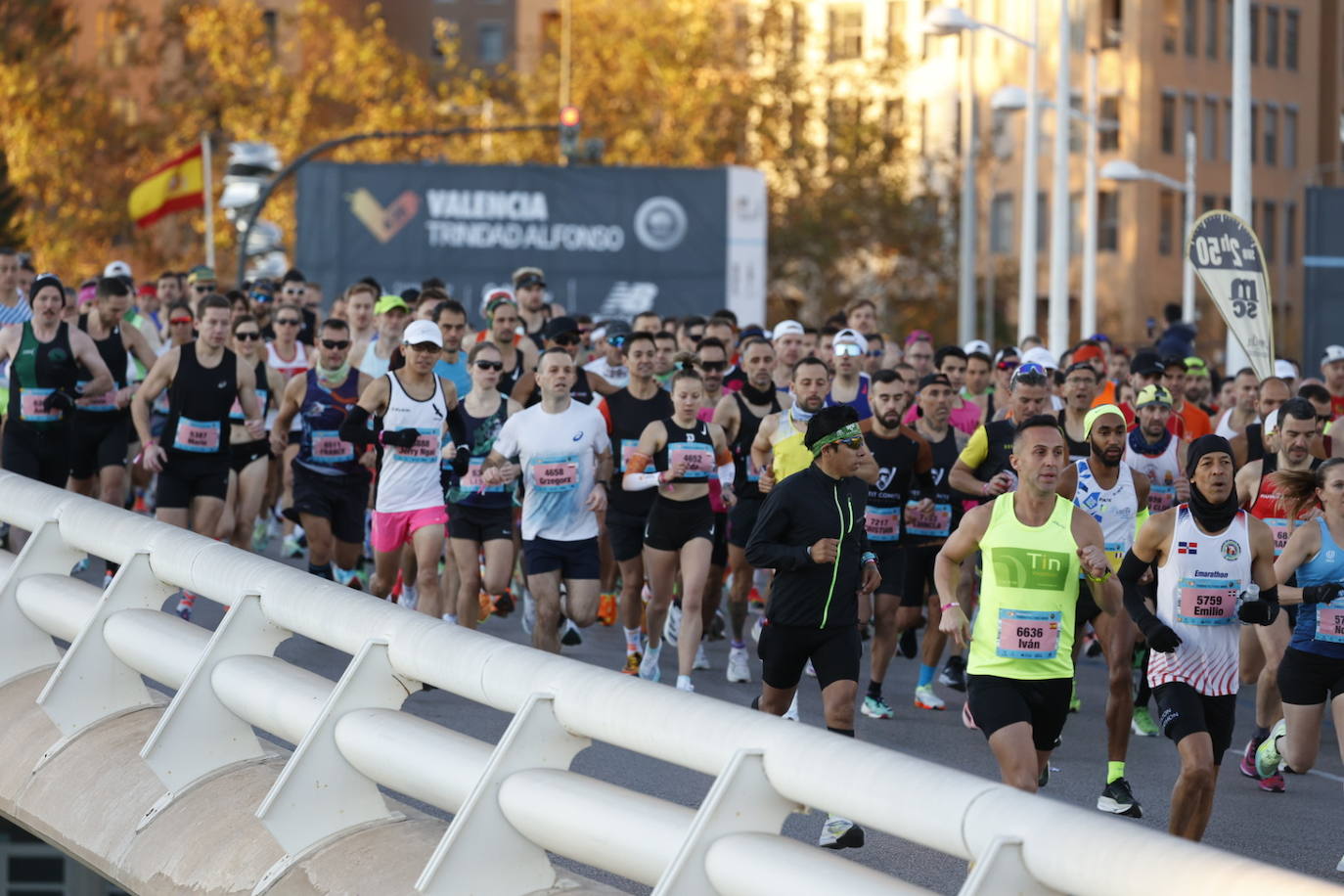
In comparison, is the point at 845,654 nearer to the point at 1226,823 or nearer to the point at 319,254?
the point at 1226,823

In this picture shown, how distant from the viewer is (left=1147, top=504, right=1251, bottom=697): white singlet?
868 centimetres

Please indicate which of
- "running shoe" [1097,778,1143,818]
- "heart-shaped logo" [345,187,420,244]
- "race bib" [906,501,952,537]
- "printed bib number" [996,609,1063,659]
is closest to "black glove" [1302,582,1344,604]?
"running shoe" [1097,778,1143,818]

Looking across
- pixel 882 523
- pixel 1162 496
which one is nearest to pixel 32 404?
pixel 882 523

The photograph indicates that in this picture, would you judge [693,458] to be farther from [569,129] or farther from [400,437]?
[569,129]

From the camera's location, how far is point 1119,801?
381 inches

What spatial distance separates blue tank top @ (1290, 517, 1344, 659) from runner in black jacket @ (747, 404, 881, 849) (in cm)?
174

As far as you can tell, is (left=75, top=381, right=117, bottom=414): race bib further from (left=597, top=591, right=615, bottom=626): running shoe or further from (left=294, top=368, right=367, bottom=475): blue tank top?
(left=597, top=591, right=615, bottom=626): running shoe

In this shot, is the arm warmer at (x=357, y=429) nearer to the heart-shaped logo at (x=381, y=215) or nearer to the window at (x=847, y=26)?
the heart-shaped logo at (x=381, y=215)

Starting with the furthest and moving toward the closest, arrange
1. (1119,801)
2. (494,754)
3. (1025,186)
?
(1025,186)
(1119,801)
(494,754)

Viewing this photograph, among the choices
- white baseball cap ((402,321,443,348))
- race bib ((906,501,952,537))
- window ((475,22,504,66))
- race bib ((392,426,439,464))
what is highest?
window ((475,22,504,66))

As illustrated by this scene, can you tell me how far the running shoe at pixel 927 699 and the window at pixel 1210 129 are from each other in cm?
6094

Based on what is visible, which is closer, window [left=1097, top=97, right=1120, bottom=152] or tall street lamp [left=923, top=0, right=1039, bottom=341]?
tall street lamp [left=923, top=0, right=1039, bottom=341]

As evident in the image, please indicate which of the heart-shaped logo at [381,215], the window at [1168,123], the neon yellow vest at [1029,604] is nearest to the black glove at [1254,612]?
the neon yellow vest at [1029,604]

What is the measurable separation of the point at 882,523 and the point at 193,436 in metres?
4.02
